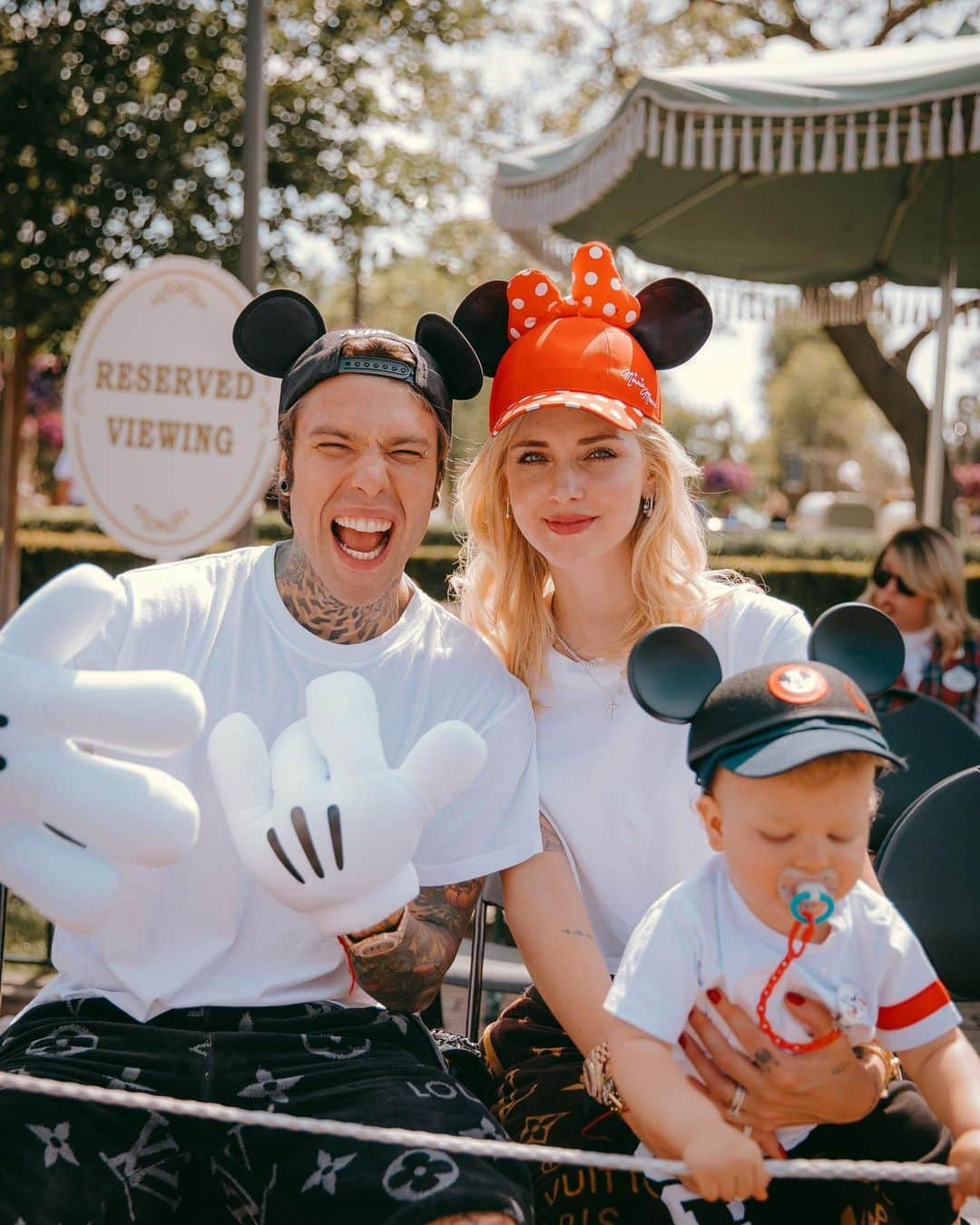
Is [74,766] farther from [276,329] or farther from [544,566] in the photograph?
[544,566]

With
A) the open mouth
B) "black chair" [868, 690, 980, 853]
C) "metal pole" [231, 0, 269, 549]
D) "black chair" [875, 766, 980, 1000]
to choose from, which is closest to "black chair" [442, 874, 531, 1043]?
the open mouth

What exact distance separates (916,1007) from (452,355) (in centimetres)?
130

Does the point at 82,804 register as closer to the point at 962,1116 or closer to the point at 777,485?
the point at 962,1116

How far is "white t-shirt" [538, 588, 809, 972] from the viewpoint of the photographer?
241 centimetres

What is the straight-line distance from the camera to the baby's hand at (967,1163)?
1585mm

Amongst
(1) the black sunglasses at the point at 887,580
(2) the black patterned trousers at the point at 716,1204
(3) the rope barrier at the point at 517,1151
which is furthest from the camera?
(1) the black sunglasses at the point at 887,580

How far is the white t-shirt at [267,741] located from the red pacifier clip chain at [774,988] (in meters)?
0.57

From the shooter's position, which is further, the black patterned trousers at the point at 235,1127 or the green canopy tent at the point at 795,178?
the green canopy tent at the point at 795,178

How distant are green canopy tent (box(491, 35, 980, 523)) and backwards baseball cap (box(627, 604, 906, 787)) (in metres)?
3.57

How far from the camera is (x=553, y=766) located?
248 centimetres

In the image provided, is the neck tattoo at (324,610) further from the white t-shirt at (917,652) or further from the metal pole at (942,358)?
the metal pole at (942,358)

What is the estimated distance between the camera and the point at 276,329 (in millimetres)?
2387

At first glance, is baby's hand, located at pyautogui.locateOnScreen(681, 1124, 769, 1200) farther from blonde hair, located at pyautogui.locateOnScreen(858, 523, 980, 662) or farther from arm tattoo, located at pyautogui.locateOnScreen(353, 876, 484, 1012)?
blonde hair, located at pyautogui.locateOnScreen(858, 523, 980, 662)

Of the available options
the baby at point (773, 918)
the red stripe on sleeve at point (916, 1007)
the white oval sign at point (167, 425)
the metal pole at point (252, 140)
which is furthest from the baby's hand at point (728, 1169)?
the metal pole at point (252, 140)
